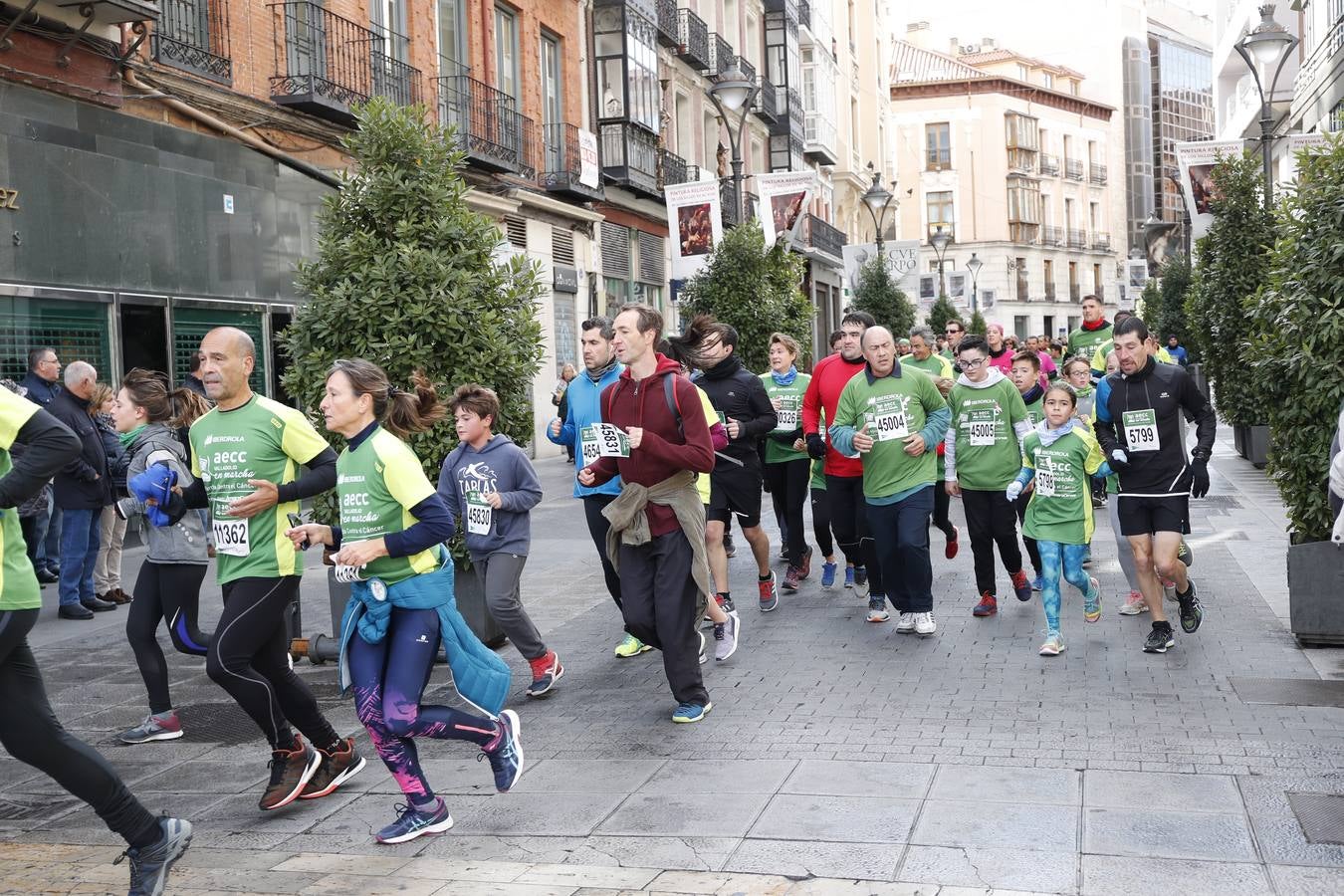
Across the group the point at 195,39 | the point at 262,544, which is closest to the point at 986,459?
the point at 262,544

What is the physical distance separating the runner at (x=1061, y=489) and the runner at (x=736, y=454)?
5.60ft

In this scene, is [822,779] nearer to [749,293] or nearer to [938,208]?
[749,293]

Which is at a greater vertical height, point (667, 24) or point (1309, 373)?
point (667, 24)

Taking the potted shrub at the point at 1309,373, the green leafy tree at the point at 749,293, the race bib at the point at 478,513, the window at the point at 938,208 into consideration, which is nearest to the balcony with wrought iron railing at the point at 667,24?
the green leafy tree at the point at 749,293

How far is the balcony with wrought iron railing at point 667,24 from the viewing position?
30734 millimetres

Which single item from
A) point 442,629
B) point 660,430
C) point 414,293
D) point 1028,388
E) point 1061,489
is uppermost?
point 414,293

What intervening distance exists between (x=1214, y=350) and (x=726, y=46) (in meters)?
18.6

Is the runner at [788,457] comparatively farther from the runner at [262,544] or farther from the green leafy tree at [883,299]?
the green leafy tree at [883,299]

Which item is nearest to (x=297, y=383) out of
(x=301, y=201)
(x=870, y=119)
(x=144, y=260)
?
(x=144, y=260)

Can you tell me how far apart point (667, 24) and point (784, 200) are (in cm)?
964

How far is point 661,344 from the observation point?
7.18 m

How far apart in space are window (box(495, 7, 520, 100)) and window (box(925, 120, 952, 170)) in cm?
5870

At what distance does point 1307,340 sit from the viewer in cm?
804

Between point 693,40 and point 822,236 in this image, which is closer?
point 693,40
